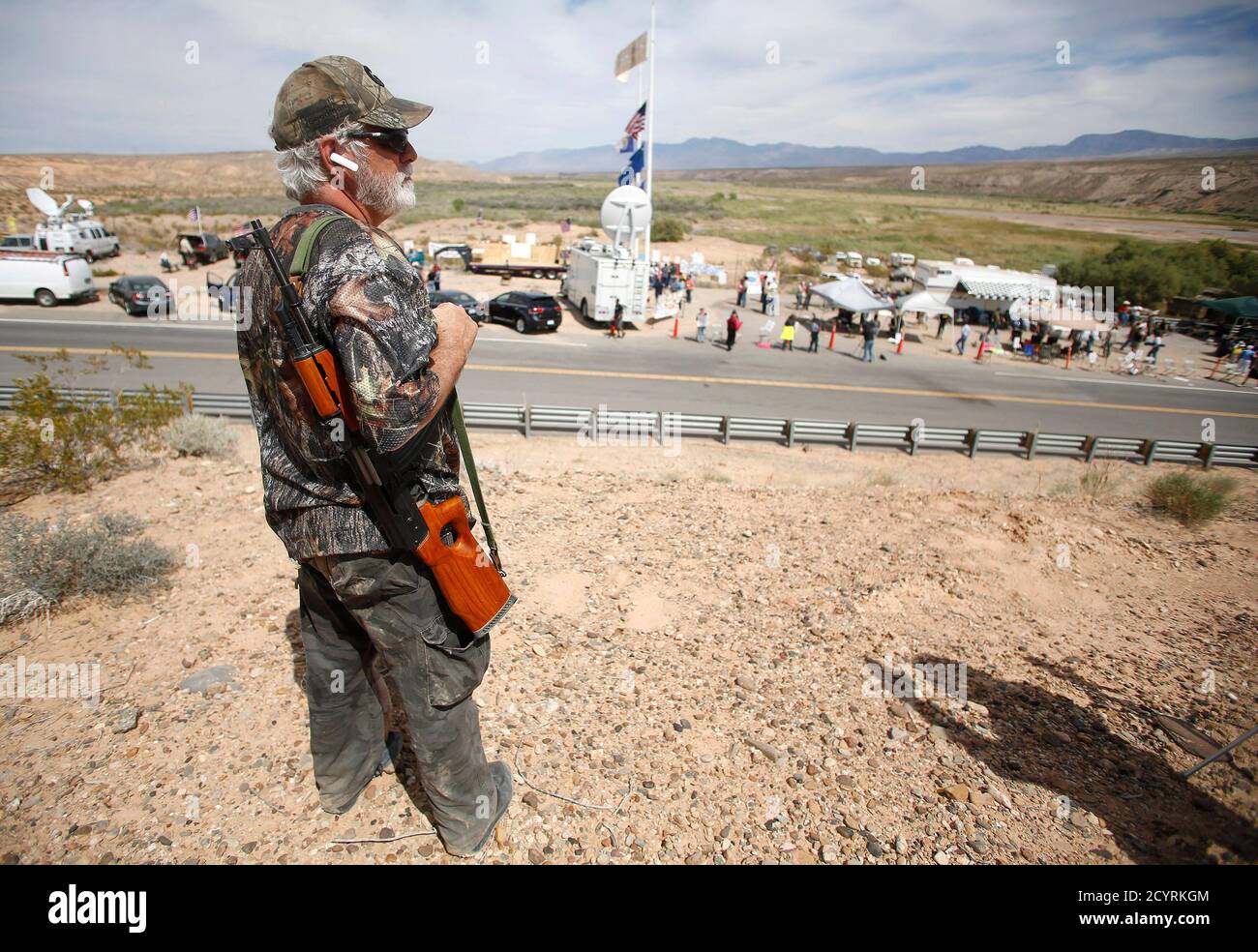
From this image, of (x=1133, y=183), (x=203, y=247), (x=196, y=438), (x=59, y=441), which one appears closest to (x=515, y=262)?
(x=203, y=247)

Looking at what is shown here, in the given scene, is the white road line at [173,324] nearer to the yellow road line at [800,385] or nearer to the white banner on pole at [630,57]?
the yellow road line at [800,385]

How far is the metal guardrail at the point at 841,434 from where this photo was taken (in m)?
12.8

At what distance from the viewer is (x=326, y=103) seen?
2197 millimetres

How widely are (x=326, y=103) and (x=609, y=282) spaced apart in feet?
71.7

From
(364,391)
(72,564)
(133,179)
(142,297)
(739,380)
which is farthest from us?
(133,179)

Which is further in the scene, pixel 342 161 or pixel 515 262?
pixel 515 262

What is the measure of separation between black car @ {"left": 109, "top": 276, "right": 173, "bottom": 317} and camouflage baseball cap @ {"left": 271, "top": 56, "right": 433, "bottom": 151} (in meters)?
24.8

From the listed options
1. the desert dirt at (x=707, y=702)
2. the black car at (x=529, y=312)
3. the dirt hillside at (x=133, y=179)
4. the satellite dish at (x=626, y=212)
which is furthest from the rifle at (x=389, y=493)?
the dirt hillside at (x=133, y=179)

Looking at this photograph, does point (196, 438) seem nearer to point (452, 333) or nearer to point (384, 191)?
point (384, 191)

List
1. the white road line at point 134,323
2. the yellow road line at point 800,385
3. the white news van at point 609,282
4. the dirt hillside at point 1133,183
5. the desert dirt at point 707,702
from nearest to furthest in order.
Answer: the desert dirt at point 707,702
the dirt hillside at point 1133,183
the yellow road line at point 800,385
the white road line at point 134,323
the white news van at point 609,282

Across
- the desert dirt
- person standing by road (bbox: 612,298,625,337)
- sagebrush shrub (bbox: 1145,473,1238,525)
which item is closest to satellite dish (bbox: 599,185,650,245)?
person standing by road (bbox: 612,298,625,337)

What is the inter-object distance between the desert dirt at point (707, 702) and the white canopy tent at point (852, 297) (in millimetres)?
19213
